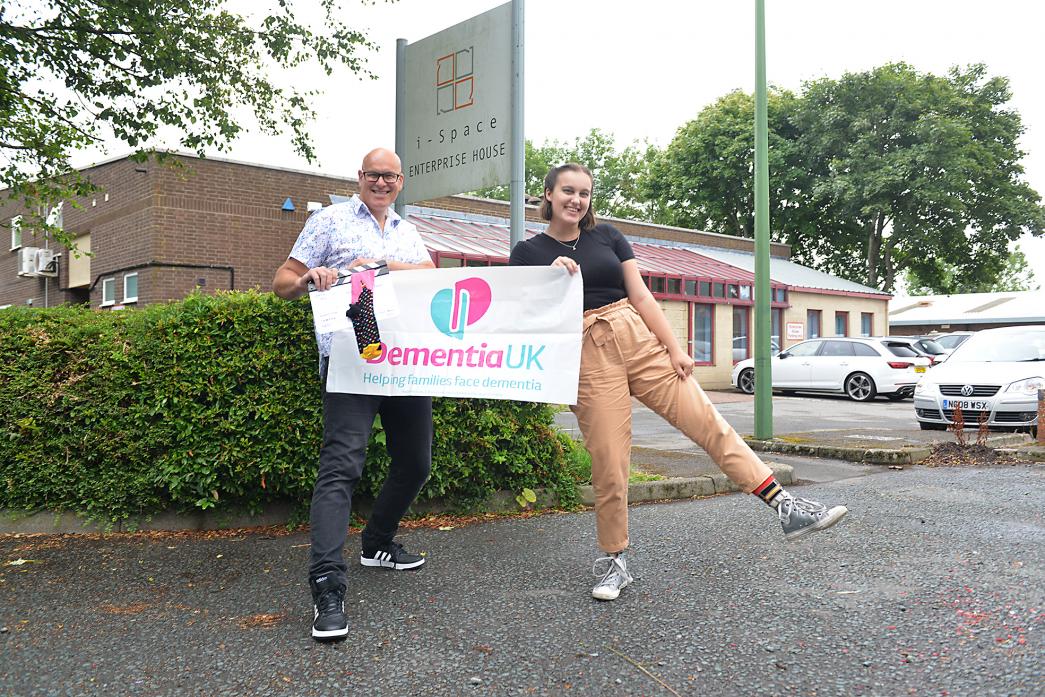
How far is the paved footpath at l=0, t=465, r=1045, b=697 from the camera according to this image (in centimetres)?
269

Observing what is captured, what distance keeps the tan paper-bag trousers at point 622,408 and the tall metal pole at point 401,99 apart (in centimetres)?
445

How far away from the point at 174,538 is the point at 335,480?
191 centimetres

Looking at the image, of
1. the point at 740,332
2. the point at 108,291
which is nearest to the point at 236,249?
the point at 108,291

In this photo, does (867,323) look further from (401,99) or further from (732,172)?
(401,99)

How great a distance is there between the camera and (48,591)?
3.72 m

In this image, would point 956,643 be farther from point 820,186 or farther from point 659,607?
point 820,186

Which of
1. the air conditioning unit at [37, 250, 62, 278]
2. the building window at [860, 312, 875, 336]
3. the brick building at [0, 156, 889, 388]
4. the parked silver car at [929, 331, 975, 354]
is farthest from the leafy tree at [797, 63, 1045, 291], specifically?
the air conditioning unit at [37, 250, 62, 278]

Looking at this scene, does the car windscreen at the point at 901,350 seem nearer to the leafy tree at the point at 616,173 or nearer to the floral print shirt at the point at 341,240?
the floral print shirt at the point at 341,240

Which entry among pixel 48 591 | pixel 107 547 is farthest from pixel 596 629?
pixel 107 547

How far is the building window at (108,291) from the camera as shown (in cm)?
1997

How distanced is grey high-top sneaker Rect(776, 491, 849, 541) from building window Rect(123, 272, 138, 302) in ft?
60.7

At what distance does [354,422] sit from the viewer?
3.51 m

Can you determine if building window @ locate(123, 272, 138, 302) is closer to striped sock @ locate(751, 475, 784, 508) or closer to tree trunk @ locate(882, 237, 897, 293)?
striped sock @ locate(751, 475, 784, 508)

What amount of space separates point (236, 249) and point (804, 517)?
57.1 ft
